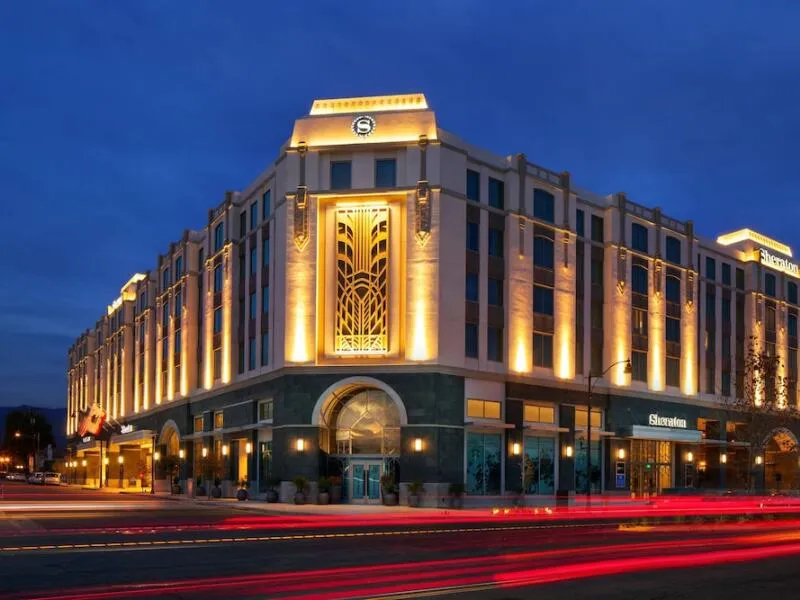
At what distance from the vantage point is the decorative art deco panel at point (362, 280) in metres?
53.8

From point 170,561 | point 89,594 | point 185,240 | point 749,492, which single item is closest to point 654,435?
point 749,492

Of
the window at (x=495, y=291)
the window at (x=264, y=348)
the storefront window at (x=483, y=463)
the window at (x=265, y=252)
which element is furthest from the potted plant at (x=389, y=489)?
the window at (x=265, y=252)

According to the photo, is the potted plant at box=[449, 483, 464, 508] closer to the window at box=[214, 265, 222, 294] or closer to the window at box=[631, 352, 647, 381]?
the window at box=[631, 352, 647, 381]

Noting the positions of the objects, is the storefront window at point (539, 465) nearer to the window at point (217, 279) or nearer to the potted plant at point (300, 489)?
the potted plant at point (300, 489)

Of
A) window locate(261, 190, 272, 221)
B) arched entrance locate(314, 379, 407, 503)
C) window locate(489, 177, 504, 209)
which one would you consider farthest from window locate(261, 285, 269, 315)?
window locate(489, 177, 504, 209)

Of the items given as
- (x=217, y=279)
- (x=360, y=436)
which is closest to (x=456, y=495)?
(x=360, y=436)

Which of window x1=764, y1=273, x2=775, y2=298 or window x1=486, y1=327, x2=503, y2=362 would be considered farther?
window x1=764, y1=273, x2=775, y2=298

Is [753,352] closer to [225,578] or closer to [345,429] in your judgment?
[345,429]

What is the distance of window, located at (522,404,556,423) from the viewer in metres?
58.3

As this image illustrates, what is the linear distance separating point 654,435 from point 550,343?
1188 cm

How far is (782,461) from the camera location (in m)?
83.8

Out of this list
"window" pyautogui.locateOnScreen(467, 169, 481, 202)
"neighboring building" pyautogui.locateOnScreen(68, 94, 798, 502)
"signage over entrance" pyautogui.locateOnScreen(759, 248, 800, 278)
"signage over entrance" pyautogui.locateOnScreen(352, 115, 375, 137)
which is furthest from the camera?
"signage over entrance" pyautogui.locateOnScreen(759, 248, 800, 278)

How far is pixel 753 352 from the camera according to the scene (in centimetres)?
7344

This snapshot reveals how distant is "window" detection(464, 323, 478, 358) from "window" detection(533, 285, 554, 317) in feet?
18.5
